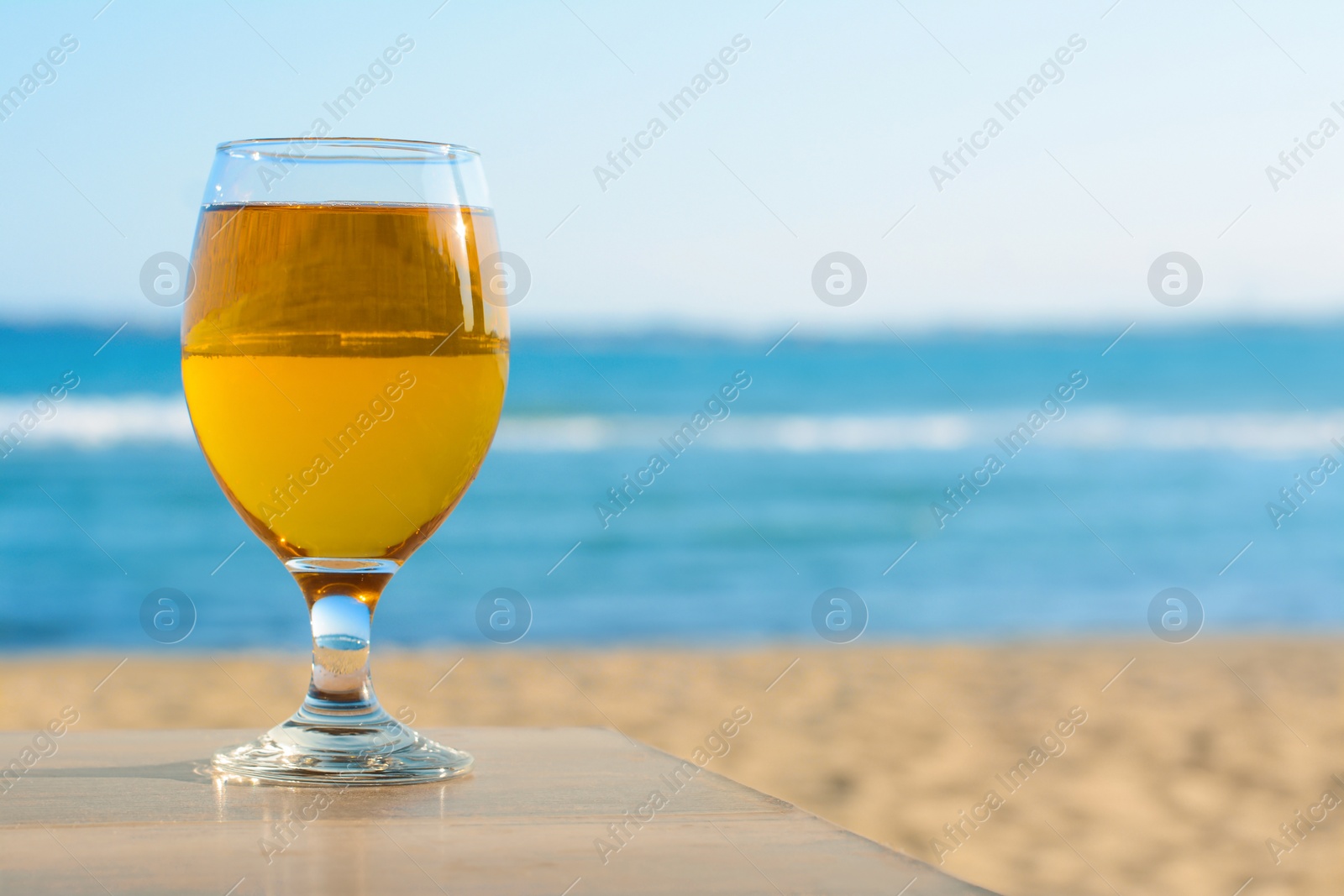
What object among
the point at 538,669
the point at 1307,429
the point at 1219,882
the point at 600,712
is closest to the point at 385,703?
the point at 600,712

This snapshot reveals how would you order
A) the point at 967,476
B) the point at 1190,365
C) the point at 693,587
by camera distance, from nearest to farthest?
the point at 693,587 < the point at 967,476 < the point at 1190,365

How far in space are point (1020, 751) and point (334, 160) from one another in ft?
18.4

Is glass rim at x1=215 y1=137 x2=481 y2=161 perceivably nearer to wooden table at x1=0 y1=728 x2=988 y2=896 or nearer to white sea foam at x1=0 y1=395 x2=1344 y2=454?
wooden table at x1=0 y1=728 x2=988 y2=896

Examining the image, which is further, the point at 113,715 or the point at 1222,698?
the point at 1222,698

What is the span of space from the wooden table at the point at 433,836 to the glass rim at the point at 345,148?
41 centimetres

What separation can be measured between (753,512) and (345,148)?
1364 centimetres

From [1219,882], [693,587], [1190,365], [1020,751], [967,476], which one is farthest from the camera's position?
[1190,365]

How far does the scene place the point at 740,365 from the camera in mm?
32219

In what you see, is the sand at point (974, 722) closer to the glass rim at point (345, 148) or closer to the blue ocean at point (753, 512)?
the blue ocean at point (753, 512)

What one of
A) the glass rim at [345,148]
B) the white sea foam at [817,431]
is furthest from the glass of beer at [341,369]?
the white sea foam at [817,431]

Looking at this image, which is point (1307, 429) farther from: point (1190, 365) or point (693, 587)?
point (693, 587)

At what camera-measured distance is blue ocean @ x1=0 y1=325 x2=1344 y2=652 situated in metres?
9.86

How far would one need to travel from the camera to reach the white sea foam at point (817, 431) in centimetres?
1941

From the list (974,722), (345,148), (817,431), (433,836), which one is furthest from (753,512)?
(433,836)
